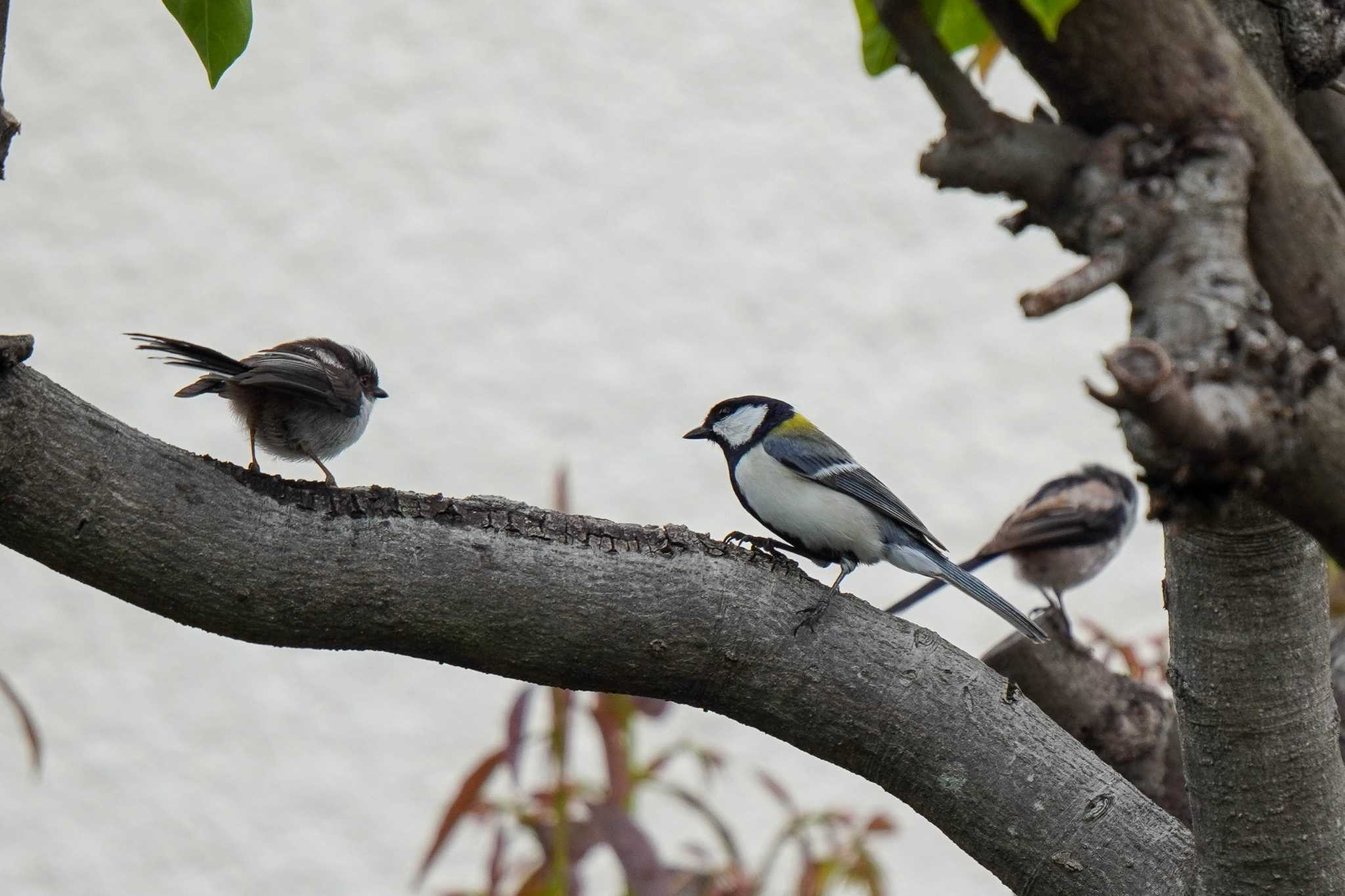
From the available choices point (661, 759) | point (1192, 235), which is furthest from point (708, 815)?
point (1192, 235)

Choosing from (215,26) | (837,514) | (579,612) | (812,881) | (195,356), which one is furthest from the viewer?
(812,881)

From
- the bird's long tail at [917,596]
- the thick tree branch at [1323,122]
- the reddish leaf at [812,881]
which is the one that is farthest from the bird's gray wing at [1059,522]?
the thick tree branch at [1323,122]

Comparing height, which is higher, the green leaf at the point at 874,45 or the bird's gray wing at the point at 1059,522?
the bird's gray wing at the point at 1059,522

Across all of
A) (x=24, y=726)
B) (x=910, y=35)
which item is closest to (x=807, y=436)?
(x=24, y=726)

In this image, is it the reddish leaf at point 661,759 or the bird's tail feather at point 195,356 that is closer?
the bird's tail feather at point 195,356

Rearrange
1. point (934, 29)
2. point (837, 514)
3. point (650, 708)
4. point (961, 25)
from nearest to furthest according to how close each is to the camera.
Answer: point (934, 29) < point (961, 25) < point (837, 514) < point (650, 708)

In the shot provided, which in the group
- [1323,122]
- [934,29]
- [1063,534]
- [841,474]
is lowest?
[934,29]

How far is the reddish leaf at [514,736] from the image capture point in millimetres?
1990

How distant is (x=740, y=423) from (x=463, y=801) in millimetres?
703

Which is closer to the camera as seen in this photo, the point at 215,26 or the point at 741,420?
the point at 215,26

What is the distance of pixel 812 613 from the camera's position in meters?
1.20

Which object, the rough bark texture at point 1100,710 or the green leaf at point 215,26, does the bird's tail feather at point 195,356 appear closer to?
the green leaf at point 215,26

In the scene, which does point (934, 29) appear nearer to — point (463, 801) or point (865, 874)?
point (463, 801)

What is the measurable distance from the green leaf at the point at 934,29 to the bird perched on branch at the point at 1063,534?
1.74m
